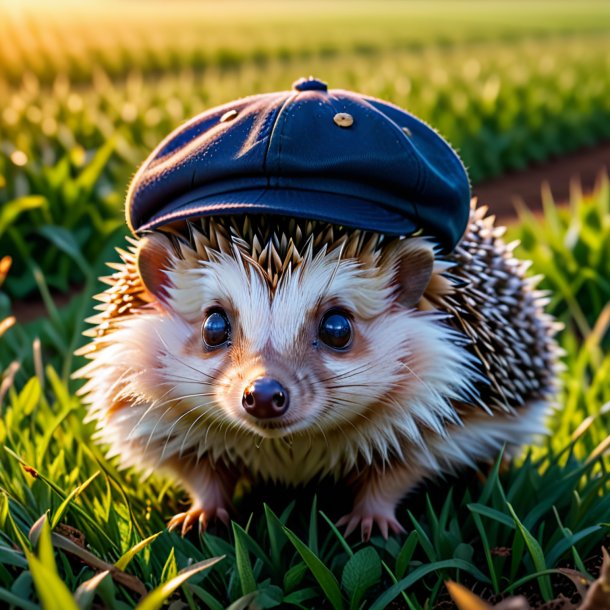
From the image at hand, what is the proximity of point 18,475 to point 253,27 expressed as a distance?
19815mm

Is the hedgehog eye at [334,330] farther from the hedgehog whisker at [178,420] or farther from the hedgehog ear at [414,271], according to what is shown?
the hedgehog whisker at [178,420]

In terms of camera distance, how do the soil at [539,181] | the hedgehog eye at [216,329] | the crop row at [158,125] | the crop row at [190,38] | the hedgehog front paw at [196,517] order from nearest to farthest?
1. the hedgehog eye at [216,329]
2. the hedgehog front paw at [196,517]
3. the crop row at [158,125]
4. the soil at [539,181]
5. the crop row at [190,38]

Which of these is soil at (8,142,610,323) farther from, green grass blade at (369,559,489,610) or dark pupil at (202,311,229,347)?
dark pupil at (202,311,229,347)

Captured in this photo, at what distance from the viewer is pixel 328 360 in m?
2.08

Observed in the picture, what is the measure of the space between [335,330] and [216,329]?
0.30m

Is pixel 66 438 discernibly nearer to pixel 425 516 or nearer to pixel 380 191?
pixel 425 516

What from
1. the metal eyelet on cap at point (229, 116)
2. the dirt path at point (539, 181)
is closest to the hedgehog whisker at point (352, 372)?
the metal eyelet on cap at point (229, 116)

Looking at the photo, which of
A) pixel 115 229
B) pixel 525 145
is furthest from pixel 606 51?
pixel 115 229

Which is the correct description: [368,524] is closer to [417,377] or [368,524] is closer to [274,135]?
[417,377]

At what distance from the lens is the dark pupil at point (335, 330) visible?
210 cm

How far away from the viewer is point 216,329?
2.12m

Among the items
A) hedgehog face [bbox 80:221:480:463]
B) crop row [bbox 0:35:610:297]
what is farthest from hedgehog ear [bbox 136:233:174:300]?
crop row [bbox 0:35:610:297]

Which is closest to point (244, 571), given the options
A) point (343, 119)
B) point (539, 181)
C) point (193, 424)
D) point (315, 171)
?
point (193, 424)

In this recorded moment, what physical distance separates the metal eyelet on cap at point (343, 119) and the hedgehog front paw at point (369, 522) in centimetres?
106
